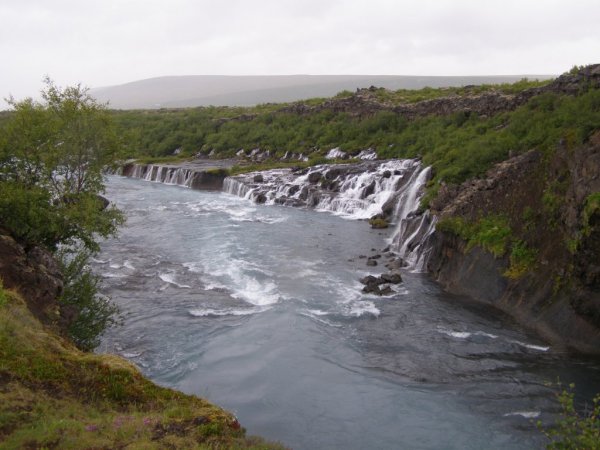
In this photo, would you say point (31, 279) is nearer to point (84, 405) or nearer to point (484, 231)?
point (84, 405)

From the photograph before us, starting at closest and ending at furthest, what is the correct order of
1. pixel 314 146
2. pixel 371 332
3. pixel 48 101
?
pixel 371 332 → pixel 48 101 → pixel 314 146

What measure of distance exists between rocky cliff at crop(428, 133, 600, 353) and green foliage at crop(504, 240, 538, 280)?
0.04m

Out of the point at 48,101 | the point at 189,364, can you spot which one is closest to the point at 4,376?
the point at 189,364

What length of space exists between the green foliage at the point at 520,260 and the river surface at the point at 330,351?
76.0 inches

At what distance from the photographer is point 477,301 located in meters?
23.4

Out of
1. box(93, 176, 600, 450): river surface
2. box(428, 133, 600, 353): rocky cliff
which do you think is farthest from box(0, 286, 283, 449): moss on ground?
box(428, 133, 600, 353): rocky cliff

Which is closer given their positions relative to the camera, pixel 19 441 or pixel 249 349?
pixel 19 441

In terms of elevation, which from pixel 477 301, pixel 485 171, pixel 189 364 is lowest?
pixel 189 364

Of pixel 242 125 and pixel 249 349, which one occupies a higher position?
pixel 242 125

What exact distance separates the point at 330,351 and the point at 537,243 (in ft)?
33.5

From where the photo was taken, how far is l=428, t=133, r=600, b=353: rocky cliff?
1894cm

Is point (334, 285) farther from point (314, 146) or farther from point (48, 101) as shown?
point (314, 146)

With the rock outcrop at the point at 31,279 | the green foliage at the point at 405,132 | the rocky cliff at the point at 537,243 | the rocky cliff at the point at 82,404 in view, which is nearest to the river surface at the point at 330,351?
the rocky cliff at the point at 537,243

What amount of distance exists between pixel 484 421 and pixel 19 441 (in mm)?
11552
